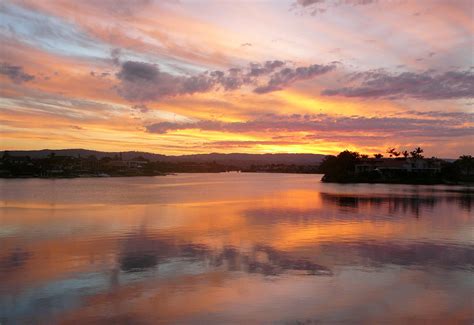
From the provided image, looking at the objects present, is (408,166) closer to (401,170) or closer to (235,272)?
(401,170)

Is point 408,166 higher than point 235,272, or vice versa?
point 408,166

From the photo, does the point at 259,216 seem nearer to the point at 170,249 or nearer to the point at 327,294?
the point at 170,249

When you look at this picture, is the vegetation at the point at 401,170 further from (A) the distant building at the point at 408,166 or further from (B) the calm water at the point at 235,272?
(B) the calm water at the point at 235,272

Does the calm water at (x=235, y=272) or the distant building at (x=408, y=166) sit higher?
the distant building at (x=408, y=166)

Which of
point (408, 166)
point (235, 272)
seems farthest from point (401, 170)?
point (235, 272)

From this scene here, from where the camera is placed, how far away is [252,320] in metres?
10.8

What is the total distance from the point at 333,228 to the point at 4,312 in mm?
19070

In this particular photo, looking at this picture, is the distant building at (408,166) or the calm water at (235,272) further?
the distant building at (408,166)

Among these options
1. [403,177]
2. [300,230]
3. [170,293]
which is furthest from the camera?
[403,177]

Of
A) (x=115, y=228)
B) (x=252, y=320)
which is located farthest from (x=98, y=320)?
(x=115, y=228)

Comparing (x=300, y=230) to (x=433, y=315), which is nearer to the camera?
(x=433, y=315)

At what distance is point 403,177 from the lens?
100 metres

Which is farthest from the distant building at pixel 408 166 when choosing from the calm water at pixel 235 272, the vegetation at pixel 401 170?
the calm water at pixel 235 272

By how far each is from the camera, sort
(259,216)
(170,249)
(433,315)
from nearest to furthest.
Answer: (433,315), (170,249), (259,216)
